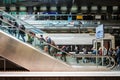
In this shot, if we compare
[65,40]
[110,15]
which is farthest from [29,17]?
[110,15]

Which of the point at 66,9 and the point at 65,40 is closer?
the point at 65,40

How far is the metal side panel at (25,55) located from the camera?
29.1ft

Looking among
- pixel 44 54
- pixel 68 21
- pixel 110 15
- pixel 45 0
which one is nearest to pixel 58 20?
pixel 68 21

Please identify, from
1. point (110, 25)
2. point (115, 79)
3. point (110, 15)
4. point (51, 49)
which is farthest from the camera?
point (110, 15)

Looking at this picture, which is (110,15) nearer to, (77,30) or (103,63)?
→ (77,30)

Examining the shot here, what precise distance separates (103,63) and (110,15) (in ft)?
73.8

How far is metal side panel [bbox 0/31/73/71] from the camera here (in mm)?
8859

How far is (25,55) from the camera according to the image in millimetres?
9039

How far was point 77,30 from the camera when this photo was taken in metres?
27.0

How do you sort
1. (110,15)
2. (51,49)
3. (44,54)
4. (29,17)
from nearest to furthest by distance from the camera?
(44,54), (51,49), (29,17), (110,15)

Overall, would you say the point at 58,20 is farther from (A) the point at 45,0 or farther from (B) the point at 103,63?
(B) the point at 103,63

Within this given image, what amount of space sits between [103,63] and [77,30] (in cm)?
1569

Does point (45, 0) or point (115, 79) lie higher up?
point (45, 0)

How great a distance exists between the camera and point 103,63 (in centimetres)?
1141
